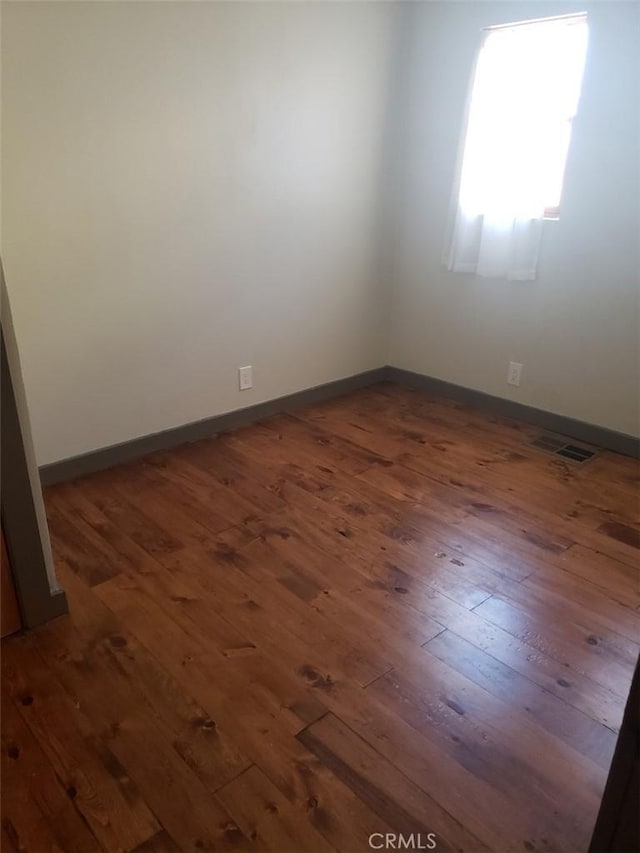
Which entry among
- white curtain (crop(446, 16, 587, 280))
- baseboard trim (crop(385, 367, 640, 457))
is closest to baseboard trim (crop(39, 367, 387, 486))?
baseboard trim (crop(385, 367, 640, 457))

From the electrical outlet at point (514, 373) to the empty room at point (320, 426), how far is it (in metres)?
0.03

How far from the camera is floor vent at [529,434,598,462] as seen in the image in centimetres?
316

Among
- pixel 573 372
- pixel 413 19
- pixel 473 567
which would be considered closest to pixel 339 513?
pixel 473 567

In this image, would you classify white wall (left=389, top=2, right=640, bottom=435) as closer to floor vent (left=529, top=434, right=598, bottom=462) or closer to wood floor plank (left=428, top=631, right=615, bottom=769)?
floor vent (left=529, top=434, right=598, bottom=462)

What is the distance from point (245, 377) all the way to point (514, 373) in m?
1.50

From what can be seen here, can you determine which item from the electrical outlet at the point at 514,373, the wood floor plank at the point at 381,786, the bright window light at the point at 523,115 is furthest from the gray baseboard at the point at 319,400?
the wood floor plank at the point at 381,786

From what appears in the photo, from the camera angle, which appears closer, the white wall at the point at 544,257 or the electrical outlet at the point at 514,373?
the white wall at the point at 544,257

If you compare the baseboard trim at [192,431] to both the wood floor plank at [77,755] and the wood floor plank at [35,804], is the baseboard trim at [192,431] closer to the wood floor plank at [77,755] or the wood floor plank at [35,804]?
the wood floor plank at [77,755]

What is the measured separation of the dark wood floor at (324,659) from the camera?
1428mm

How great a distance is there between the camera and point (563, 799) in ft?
4.82

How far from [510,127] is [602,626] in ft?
7.89

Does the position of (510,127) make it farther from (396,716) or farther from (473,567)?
(396,716)

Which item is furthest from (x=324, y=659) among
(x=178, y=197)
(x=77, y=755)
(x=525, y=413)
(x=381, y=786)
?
(x=525, y=413)

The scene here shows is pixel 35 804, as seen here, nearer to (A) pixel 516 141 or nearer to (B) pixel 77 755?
(B) pixel 77 755
